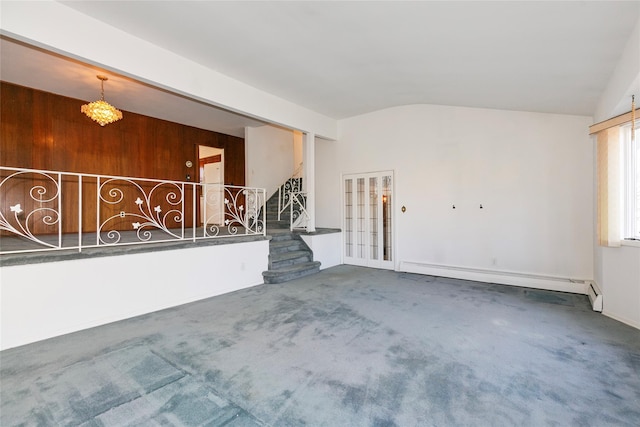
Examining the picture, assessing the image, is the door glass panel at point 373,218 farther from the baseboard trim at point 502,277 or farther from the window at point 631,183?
the window at point 631,183

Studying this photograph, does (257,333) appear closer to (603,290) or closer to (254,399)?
(254,399)

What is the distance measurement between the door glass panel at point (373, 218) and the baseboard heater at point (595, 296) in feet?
11.4

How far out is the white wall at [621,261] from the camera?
2770 mm

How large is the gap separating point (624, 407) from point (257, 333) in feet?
9.53

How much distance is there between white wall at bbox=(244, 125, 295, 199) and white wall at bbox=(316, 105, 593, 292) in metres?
2.57

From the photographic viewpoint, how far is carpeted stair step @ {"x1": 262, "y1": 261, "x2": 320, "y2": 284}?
5.10m

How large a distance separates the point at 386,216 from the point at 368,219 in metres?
0.44

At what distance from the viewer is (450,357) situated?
2.56 metres

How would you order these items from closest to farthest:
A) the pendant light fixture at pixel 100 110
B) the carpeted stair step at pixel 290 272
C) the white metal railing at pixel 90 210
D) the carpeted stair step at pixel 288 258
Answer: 1. the white metal railing at pixel 90 210
2. the pendant light fixture at pixel 100 110
3. the carpeted stair step at pixel 290 272
4. the carpeted stair step at pixel 288 258

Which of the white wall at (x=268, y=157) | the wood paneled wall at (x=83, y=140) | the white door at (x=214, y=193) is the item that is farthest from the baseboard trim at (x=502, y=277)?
the wood paneled wall at (x=83, y=140)

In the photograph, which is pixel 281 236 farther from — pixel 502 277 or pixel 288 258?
pixel 502 277

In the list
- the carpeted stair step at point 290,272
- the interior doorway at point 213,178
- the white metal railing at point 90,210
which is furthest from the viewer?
the interior doorway at point 213,178

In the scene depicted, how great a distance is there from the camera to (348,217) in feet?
22.7

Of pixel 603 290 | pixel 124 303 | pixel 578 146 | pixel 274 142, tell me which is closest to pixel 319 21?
pixel 124 303
